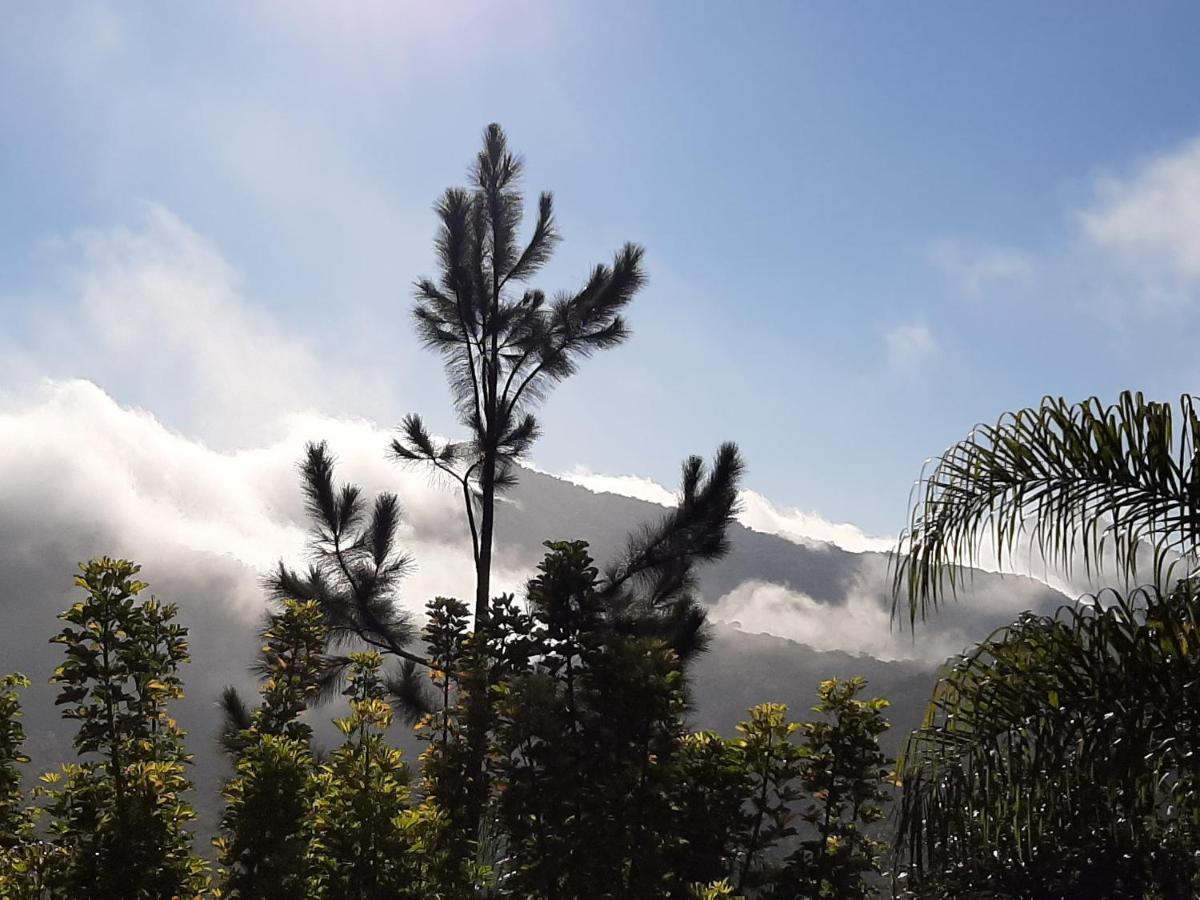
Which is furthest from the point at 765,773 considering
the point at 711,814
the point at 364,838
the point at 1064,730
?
the point at 1064,730

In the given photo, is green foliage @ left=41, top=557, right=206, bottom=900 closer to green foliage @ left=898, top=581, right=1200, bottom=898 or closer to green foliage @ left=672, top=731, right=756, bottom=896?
green foliage @ left=672, top=731, right=756, bottom=896

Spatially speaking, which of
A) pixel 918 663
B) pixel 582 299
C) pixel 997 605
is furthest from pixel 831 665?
pixel 582 299

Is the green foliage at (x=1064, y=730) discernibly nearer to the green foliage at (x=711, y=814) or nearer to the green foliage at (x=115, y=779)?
the green foliage at (x=711, y=814)

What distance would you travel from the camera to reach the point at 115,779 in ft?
18.7


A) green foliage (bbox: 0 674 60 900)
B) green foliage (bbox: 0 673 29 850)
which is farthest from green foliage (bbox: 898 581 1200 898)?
green foliage (bbox: 0 673 29 850)

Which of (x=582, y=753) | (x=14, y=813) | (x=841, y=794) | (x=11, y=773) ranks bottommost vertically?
A: (x=14, y=813)

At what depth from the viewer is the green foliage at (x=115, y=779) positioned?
5.29m

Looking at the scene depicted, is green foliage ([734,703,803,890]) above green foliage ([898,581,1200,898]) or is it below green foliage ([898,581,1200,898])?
below

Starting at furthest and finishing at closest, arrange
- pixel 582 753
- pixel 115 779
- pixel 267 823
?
pixel 582 753, pixel 267 823, pixel 115 779

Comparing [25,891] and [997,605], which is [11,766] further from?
[997,605]

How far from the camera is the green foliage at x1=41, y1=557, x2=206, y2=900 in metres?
5.29

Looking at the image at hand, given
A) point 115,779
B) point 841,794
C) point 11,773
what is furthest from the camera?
point 841,794

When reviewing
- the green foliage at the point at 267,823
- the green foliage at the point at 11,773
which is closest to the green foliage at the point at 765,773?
the green foliage at the point at 267,823

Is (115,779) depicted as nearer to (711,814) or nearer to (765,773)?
(711,814)
